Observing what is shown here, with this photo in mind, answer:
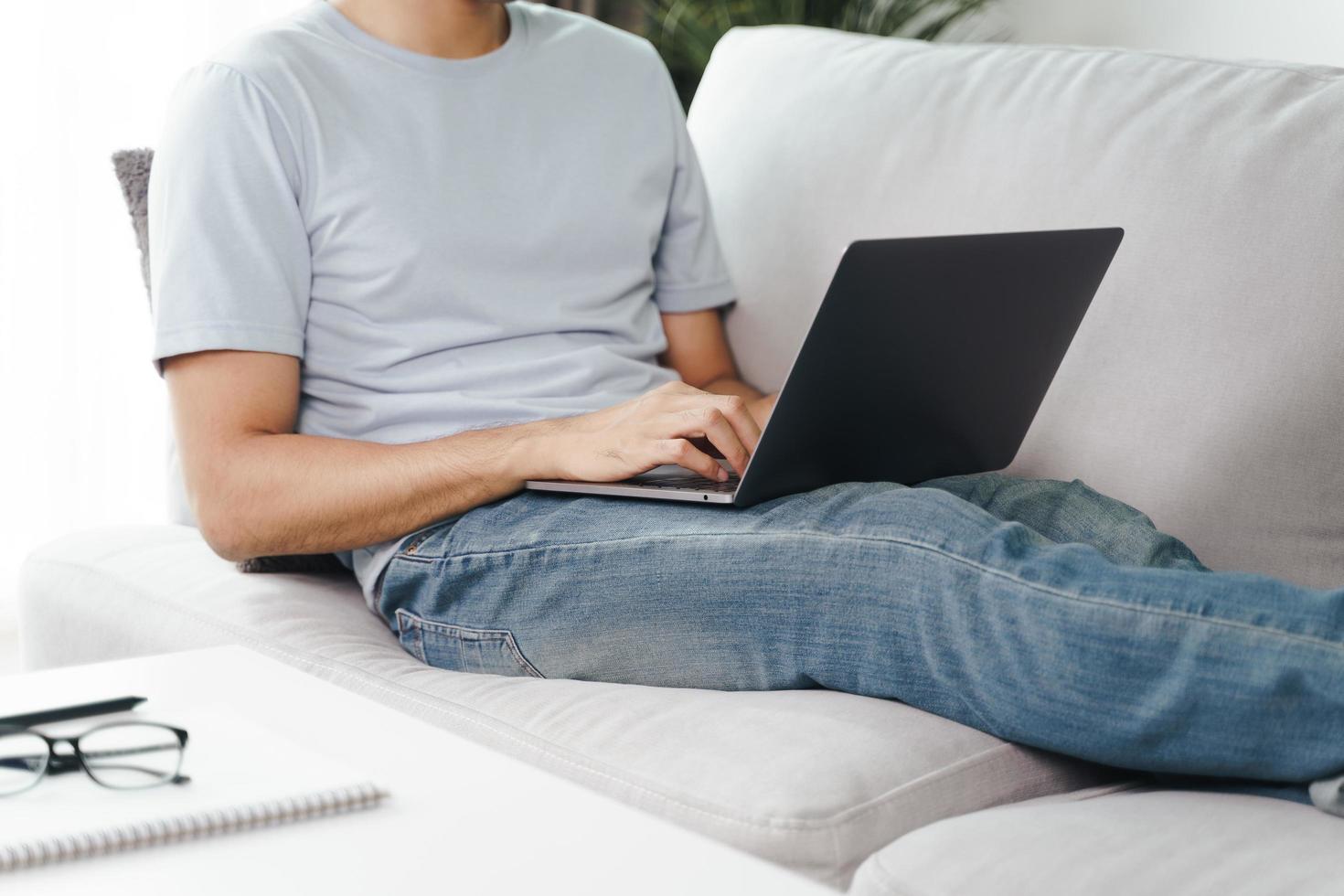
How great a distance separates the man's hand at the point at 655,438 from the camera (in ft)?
3.79

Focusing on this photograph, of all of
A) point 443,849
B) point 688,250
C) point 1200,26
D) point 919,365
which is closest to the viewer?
point 443,849

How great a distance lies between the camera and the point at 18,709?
0.73m

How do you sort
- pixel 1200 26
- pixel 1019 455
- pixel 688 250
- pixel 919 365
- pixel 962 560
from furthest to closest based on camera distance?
pixel 1200 26 < pixel 688 250 < pixel 1019 455 < pixel 919 365 < pixel 962 560

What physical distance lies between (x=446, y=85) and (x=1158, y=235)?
30.1 inches

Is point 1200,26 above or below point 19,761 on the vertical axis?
above

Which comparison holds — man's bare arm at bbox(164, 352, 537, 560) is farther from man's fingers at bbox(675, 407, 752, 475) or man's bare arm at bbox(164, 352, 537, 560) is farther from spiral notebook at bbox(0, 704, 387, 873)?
spiral notebook at bbox(0, 704, 387, 873)

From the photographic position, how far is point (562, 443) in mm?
1237

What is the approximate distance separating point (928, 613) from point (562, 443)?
416mm

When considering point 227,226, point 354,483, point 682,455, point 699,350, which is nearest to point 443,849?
point 682,455

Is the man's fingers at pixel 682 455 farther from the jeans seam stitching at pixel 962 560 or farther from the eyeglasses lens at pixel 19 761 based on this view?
the eyeglasses lens at pixel 19 761

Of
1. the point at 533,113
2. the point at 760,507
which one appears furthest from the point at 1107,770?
the point at 533,113

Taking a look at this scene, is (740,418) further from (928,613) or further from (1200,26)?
(1200,26)

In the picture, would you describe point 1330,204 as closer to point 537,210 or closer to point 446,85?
point 537,210

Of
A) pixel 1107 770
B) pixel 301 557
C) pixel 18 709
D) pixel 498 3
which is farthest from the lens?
pixel 498 3
